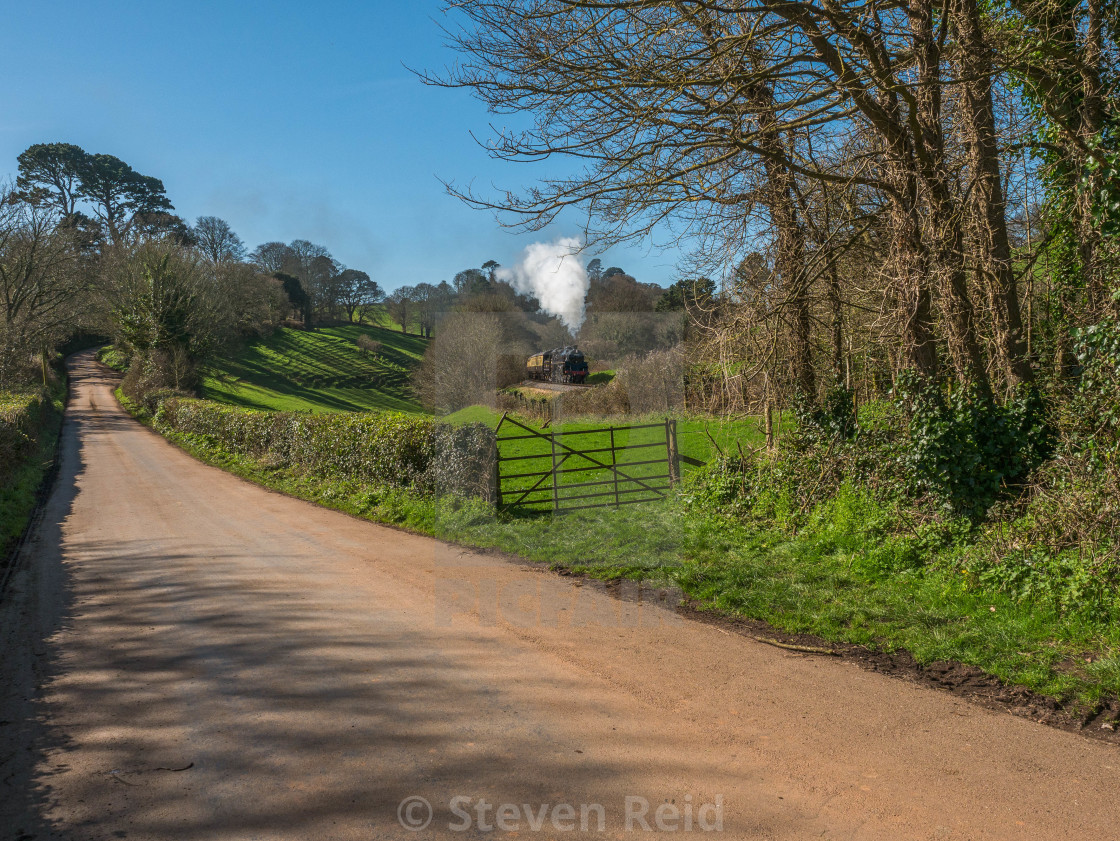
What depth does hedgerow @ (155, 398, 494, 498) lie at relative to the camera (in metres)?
10.6

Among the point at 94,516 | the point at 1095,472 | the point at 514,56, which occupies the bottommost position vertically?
the point at 94,516

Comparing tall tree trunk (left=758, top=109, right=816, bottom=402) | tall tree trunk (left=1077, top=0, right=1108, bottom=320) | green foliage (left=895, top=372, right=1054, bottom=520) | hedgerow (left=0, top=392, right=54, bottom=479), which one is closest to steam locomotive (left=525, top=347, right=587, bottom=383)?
Result: tall tree trunk (left=758, top=109, right=816, bottom=402)

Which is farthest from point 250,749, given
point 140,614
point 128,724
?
point 140,614

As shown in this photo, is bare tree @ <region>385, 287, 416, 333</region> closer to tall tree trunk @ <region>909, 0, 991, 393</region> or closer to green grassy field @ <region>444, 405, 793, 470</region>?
green grassy field @ <region>444, 405, 793, 470</region>

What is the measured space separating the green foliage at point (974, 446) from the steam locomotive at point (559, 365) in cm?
1016

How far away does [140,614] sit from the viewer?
19.4 ft

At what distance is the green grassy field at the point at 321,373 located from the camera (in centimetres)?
4056

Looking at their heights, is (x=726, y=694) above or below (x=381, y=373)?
below

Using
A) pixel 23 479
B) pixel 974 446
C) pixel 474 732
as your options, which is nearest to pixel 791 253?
pixel 974 446

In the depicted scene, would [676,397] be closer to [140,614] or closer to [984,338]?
[984,338]

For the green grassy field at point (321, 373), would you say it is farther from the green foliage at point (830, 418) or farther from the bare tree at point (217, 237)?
the green foliage at point (830, 418)

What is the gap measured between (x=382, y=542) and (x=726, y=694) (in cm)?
613

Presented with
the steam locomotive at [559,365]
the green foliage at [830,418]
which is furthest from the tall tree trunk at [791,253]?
the steam locomotive at [559,365]

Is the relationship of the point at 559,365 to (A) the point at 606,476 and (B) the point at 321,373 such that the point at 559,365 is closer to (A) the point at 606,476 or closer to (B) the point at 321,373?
(A) the point at 606,476
